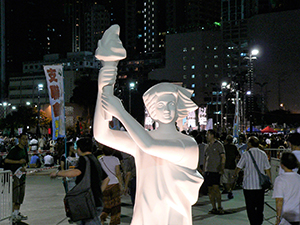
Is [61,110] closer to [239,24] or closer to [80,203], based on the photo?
[80,203]

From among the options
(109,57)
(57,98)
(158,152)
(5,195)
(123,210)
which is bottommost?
(123,210)

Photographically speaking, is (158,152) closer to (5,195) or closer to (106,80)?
(106,80)

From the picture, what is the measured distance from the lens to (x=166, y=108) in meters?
2.73

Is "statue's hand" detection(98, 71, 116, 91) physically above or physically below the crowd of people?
above

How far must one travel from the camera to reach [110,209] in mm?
7258

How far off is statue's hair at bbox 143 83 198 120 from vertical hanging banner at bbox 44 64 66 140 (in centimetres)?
951

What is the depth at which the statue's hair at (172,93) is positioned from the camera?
2.75m

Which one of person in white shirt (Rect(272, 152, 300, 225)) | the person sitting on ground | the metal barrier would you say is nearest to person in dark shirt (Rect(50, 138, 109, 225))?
the person sitting on ground

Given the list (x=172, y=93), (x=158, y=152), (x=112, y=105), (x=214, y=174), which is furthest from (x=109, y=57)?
(x=214, y=174)

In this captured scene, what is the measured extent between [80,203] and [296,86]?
64.2 m

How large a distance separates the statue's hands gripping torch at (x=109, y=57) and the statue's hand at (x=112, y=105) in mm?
48

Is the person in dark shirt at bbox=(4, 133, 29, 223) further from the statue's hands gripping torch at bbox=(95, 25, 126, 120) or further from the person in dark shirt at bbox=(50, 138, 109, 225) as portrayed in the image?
the statue's hands gripping torch at bbox=(95, 25, 126, 120)

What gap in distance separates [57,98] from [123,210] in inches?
173

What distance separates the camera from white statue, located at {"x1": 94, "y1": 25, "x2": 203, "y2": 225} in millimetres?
2541
